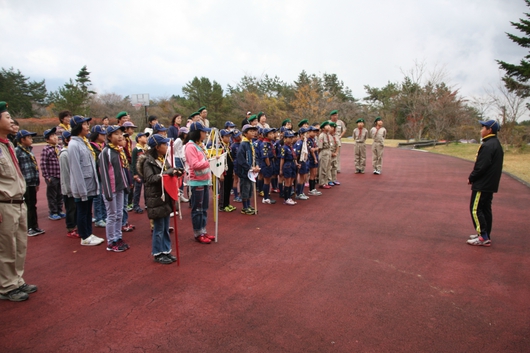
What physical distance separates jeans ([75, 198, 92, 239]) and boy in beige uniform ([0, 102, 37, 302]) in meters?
1.40

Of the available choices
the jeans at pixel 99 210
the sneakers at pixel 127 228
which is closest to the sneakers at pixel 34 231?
the jeans at pixel 99 210

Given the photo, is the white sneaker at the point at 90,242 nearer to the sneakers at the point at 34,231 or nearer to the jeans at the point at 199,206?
the sneakers at the point at 34,231

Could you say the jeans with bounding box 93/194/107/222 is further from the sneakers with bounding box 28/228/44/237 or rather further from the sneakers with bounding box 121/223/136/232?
the sneakers with bounding box 28/228/44/237

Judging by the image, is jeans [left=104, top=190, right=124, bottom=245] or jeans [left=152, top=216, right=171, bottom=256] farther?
jeans [left=104, top=190, right=124, bottom=245]

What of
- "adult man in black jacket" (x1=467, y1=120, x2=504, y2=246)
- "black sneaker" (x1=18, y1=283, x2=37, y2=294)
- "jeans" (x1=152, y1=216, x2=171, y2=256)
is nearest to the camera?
"black sneaker" (x1=18, y1=283, x2=37, y2=294)

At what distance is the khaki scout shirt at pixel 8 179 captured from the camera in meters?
3.71

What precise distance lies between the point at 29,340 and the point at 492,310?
4943mm

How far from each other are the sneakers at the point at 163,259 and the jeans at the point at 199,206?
0.90 m

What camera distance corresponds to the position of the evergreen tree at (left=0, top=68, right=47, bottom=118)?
39.0 m

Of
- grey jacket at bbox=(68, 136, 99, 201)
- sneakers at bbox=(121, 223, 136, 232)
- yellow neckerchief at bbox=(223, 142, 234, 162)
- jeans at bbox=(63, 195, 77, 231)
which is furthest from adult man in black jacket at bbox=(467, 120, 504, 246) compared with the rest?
jeans at bbox=(63, 195, 77, 231)

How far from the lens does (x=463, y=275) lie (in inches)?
177

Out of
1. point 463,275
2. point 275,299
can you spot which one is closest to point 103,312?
point 275,299

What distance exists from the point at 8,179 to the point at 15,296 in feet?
4.59

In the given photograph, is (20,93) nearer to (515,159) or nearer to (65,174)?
(65,174)
